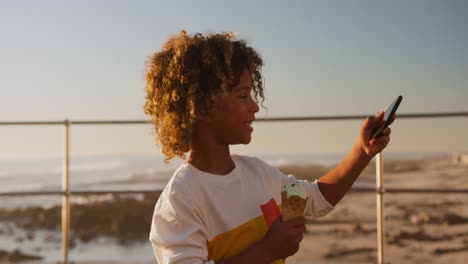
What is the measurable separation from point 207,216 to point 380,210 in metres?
2.35

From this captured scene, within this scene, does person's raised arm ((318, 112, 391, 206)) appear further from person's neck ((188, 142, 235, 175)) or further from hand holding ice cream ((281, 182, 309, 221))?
person's neck ((188, 142, 235, 175))

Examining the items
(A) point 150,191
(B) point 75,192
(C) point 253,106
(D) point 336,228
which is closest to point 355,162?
(C) point 253,106

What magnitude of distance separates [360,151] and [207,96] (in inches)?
14.8

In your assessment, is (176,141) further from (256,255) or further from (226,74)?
(256,255)

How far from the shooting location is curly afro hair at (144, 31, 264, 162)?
1.45 meters

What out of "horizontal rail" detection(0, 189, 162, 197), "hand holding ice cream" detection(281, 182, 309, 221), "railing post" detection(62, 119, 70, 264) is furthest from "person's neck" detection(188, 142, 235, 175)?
"railing post" detection(62, 119, 70, 264)

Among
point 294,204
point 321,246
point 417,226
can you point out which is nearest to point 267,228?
point 294,204

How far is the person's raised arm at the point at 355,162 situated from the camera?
1583 millimetres

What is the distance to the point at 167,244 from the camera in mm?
1316

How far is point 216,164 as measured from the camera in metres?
1.46

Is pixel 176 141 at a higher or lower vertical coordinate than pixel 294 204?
higher

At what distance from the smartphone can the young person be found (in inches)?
0.7

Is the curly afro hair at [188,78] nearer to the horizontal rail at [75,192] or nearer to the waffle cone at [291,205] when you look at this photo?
the waffle cone at [291,205]

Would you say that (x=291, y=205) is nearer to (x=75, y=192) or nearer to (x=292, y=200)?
(x=292, y=200)
